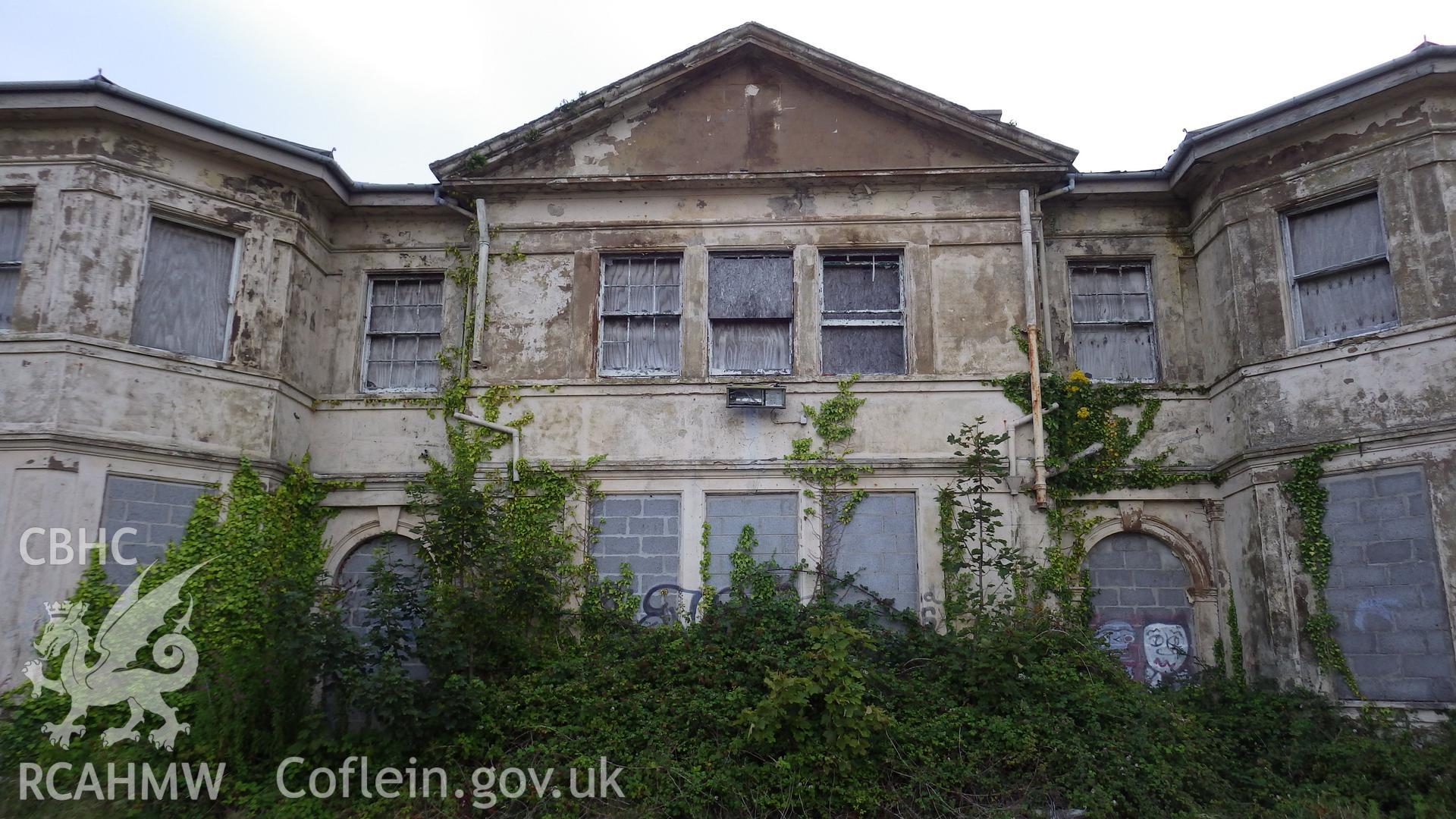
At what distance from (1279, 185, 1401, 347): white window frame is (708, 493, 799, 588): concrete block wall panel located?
218 inches

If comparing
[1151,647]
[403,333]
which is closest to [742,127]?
[403,333]

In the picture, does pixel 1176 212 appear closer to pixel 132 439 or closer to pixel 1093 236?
pixel 1093 236

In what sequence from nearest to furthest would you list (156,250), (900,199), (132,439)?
(132,439), (156,250), (900,199)

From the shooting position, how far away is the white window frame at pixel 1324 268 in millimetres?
9773

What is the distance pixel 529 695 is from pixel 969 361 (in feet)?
19.3

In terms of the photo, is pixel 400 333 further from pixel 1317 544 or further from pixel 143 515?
pixel 1317 544

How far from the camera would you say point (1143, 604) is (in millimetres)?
11008

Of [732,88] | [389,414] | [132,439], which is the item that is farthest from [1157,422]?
[132,439]

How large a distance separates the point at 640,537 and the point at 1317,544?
6.80m

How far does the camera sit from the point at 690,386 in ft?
36.8

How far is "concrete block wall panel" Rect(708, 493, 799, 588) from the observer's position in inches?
426

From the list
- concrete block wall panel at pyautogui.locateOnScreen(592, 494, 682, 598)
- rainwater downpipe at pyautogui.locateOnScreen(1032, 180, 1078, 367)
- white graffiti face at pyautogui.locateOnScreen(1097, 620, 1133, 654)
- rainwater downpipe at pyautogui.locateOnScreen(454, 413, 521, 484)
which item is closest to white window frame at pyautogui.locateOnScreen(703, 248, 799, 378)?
concrete block wall panel at pyautogui.locateOnScreen(592, 494, 682, 598)

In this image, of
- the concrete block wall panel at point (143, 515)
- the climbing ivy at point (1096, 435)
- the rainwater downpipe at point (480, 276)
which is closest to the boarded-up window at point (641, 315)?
the rainwater downpipe at point (480, 276)

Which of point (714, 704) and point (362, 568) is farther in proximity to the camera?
point (362, 568)
